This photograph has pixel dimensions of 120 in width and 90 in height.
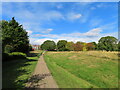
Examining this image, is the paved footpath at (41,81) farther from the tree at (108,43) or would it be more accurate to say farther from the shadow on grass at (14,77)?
the tree at (108,43)

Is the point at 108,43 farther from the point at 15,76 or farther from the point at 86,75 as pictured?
the point at 15,76

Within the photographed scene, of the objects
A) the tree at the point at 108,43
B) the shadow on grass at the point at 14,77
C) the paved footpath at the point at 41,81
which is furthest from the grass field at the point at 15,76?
the tree at the point at 108,43

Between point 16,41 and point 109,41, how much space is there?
5917 centimetres

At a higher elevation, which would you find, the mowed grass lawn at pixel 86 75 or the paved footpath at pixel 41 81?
the paved footpath at pixel 41 81

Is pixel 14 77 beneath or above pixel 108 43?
beneath

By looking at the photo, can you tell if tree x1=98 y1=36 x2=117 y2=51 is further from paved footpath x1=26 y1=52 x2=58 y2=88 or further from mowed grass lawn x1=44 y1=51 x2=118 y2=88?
paved footpath x1=26 y1=52 x2=58 y2=88

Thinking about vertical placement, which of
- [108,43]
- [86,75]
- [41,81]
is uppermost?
[108,43]

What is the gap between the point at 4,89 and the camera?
4320 mm

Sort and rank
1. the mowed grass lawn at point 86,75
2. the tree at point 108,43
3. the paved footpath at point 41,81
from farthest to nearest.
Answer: the tree at point 108,43 < the mowed grass lawn at point 86,75 < the paved footpath at point 41,81

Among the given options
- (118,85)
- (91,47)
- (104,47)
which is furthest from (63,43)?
(118,85)

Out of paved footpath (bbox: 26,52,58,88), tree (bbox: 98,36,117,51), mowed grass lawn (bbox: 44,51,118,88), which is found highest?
tree (bbox: 98,36,117,51)

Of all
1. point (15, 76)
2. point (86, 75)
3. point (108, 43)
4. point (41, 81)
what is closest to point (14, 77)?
point (15, 76)

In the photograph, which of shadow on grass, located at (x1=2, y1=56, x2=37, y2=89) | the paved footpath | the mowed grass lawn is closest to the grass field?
shadow on grass, located at (x1=2, y1=56, x2=37, y2=89)

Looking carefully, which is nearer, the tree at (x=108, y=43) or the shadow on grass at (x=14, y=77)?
the shadow on grass at (x=14, y=77)
